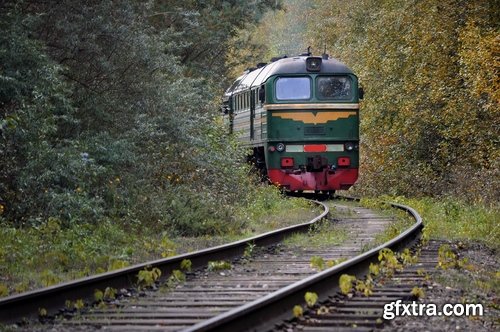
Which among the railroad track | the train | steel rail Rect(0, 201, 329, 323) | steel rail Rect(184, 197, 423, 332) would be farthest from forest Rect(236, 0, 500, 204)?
steel rail Rect(184, 197, 423, 332)

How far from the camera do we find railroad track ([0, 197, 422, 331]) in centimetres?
665

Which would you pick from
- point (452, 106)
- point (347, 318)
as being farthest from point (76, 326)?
point (452, 106)

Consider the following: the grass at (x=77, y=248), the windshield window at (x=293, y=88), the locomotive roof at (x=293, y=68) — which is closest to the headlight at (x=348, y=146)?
the windshield window at (x=293, y=88)

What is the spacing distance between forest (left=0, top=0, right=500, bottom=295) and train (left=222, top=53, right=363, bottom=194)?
101 cm

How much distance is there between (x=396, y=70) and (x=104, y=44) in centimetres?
1183

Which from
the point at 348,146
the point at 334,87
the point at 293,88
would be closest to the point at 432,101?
the point at 348,146

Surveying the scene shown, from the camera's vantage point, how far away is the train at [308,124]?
2398 cm

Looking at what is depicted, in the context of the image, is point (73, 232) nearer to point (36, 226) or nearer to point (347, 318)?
point (36, 226)

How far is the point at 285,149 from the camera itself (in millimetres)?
23984

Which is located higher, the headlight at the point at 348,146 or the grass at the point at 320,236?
the headlight at the point at 348,146

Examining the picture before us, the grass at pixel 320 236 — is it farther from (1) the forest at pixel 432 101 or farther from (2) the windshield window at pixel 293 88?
(2) the windshield window at pixel 293 88

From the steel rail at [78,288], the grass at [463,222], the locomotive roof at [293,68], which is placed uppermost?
the locomotive roof at [293,68]

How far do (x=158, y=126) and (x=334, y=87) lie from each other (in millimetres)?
8255

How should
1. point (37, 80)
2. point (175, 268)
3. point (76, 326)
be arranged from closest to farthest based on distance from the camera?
point (76, 326) → point (175, 268) → point (37, 80)
